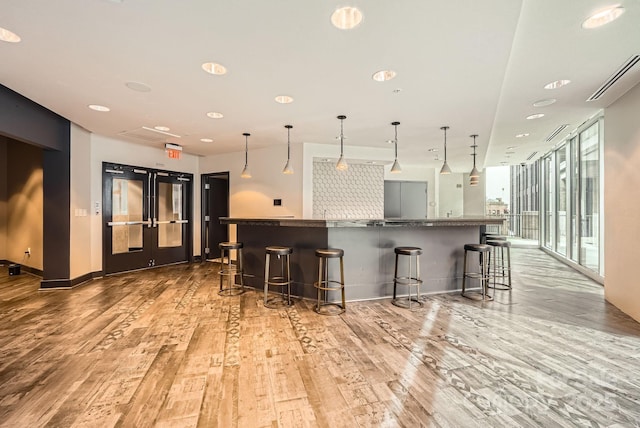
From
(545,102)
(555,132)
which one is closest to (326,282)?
(545,102)

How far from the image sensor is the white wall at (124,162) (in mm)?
5461

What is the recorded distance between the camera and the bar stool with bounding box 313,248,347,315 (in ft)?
12.0

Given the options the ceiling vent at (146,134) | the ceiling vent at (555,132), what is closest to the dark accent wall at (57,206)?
the ceiling vent at (146,134)

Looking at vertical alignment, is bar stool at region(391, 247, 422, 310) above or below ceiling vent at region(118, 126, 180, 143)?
below

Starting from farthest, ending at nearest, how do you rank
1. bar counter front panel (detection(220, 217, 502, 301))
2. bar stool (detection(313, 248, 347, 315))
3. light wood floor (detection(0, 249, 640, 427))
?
bar counter front panel (detection(220, 217, 502, 301)), bar stool (detection(313, 248, 347, 315)), light wood floor (detection(0, 249, 640, 427))

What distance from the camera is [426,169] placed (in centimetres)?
989

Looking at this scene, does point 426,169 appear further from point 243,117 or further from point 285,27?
point 285,27

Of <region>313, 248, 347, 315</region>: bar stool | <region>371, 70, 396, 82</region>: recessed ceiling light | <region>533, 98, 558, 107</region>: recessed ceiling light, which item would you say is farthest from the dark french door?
<region>533, 98, 558, 107</region>: recessed ceiling light

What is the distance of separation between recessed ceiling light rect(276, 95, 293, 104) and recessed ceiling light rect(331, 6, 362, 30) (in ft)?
5.14

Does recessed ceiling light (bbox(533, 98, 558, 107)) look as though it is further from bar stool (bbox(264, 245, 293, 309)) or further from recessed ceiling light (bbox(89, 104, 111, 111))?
recessed ceiling light (bbox(89, 104, 111, 111))

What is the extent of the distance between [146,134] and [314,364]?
16.7ft

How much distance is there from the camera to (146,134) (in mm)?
5391

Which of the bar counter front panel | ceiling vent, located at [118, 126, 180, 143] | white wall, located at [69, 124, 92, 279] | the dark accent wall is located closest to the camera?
the bar counter front panel

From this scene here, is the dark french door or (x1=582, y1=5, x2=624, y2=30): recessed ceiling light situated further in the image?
the dark french door
